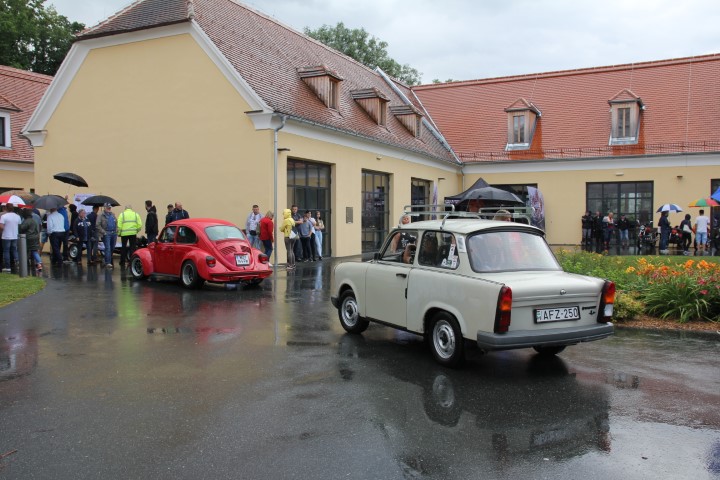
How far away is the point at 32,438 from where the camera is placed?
185 inches

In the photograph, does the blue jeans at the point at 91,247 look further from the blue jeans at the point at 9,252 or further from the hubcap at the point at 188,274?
the hubcap at the point at 188,274

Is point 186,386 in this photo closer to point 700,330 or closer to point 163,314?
point 163,314

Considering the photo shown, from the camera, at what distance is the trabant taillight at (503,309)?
615cm

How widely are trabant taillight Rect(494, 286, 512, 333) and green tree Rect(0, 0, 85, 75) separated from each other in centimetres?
4259

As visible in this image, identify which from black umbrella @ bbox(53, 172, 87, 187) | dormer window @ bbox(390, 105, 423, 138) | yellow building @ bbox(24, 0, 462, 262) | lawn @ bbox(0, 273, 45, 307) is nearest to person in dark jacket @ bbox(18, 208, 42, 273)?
lawn @ bbox(0, 273, 45, 307)

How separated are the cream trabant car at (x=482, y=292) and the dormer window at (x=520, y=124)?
25.4 metres

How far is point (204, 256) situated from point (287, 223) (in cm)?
473

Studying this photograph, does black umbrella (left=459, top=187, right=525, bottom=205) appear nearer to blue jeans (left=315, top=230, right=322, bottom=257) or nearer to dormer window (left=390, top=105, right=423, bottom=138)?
blue jeans (left=315, top=230, right=322, bottom=257)

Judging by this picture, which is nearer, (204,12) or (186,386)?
(186,386)

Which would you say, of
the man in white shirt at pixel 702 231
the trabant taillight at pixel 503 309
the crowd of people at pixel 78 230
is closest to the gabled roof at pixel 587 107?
the man in white shirt at pixel 702 231

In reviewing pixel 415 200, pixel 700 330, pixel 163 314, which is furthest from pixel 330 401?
pixel 415 200

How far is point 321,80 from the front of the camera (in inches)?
873

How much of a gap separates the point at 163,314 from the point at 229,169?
383 inches

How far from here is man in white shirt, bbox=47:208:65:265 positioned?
18281 millimetres
